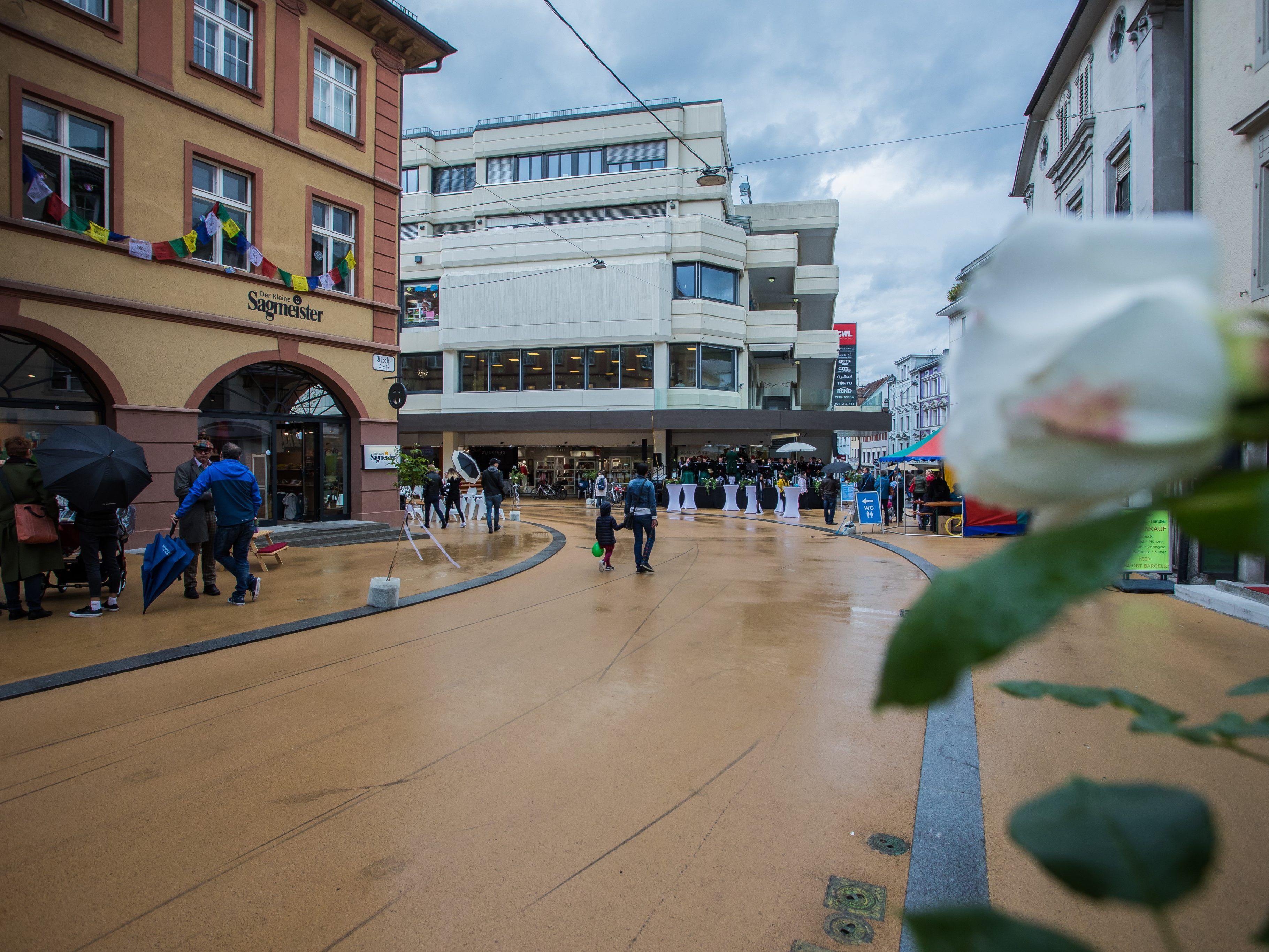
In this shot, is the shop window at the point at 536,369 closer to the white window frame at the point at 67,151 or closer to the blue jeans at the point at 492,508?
the blue jeans at the point at 492,508

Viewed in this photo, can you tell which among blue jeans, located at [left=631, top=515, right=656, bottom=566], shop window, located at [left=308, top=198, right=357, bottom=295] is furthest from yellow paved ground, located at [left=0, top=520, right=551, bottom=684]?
shop window, located at [left=308, top=198, right=357, bottom=295]

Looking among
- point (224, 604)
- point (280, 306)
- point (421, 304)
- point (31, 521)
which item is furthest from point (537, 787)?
point (421, 304)

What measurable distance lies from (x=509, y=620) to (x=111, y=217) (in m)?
10.2

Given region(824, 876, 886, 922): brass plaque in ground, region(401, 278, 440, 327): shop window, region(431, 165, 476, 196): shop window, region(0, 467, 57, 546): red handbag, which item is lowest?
region(824, 876, 886, 922): brass plaque in ground

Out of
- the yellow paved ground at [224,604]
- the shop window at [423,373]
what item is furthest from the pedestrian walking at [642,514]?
the shop window at [423,373]

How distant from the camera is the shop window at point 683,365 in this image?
99.0ft

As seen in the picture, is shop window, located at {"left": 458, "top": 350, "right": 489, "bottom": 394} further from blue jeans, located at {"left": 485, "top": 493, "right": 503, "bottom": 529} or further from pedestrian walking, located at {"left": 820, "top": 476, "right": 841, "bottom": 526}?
pedestrian walking, located at {"left": 820, "top": 476, "right": 841, "bottom": 526}

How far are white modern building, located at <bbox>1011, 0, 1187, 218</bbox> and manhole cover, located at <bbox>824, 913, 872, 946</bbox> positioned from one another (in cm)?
574

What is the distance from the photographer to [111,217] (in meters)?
11.4

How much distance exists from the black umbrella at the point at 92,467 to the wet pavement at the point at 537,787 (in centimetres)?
259

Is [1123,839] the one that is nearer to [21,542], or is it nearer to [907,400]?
[21,542]

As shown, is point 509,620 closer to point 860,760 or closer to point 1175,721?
point 860,760

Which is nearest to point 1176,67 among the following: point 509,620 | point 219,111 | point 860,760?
point 860,760

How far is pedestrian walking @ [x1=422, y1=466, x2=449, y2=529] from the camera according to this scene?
15.8m
